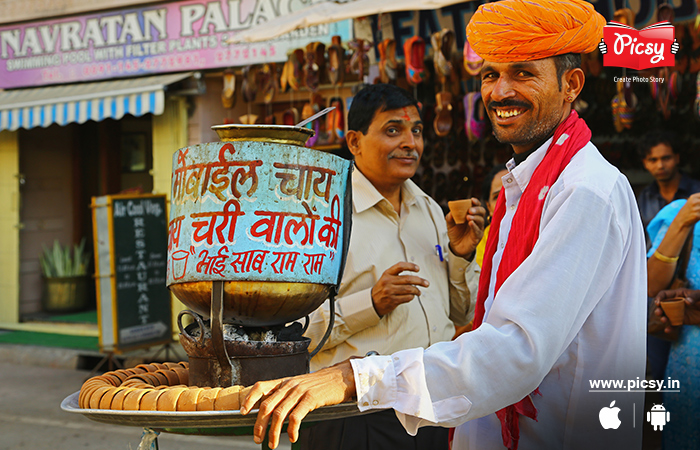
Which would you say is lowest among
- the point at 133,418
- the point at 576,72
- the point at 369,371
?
the point at 133,418

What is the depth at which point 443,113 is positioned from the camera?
5754mm

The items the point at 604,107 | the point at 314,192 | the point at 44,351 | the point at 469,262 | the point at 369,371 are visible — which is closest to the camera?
the point at 369,371

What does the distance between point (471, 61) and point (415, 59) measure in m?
0.76

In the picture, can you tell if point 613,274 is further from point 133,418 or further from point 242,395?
point 133,418

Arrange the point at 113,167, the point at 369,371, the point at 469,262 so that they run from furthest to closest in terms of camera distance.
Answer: the point at 113,167 → the point at 469,262 → the point at 369,371

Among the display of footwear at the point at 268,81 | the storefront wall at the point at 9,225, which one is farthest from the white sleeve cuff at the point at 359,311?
the storefront wall at the point at 9,225

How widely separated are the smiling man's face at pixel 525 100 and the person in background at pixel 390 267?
704 mm

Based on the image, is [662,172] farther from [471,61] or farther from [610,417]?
[610,417]

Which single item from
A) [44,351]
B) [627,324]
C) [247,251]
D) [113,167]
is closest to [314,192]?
[247,251]

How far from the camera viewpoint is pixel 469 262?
2.64 meters

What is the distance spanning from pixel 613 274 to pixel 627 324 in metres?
0.14

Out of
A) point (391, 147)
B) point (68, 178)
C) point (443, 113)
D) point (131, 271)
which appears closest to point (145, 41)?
point (68, 178)

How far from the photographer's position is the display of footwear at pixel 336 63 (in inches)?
239

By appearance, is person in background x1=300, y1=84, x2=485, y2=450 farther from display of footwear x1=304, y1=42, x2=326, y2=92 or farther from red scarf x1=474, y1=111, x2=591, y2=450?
display of footwear x1=304, y1=42, x2=326, y2=92
